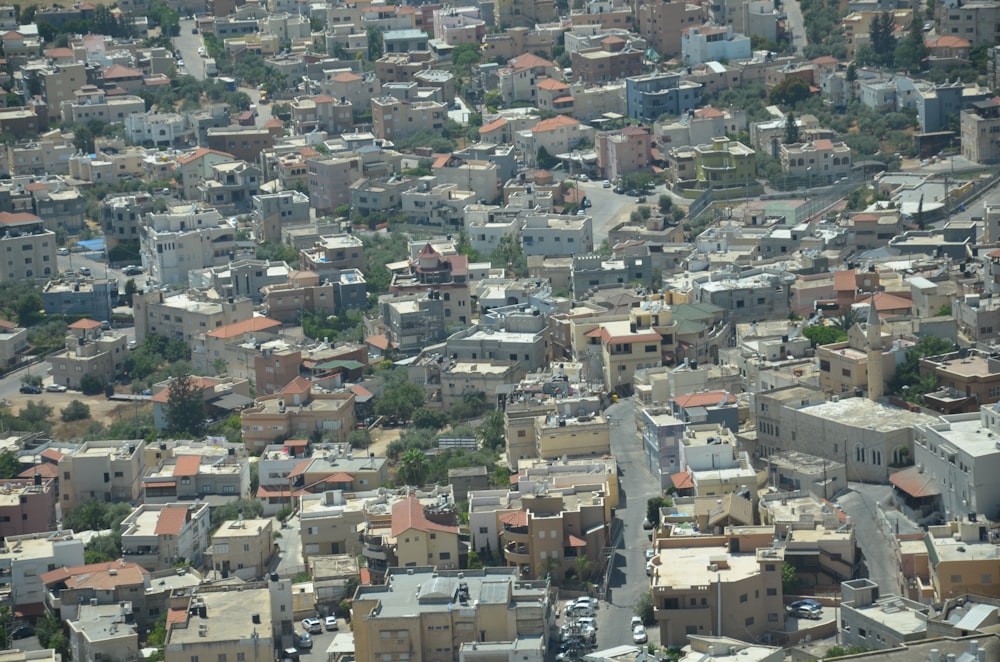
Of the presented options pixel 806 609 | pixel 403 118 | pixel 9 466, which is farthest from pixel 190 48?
pixel 806 609

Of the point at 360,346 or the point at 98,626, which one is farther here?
the point at 360,346

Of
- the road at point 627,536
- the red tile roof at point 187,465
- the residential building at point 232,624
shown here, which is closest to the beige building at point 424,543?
the residential building at point 232,624

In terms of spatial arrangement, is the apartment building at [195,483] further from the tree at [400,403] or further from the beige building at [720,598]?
the beige building at [720,598]

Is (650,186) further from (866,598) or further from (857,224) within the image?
(866,598)

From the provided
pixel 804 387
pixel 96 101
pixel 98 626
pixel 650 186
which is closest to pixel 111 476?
pixel 98 626

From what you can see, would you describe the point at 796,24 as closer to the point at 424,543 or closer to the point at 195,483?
the point at 195,483

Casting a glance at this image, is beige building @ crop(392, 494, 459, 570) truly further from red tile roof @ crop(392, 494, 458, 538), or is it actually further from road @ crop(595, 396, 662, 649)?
road @ crop(595, 396, 662, 649)
